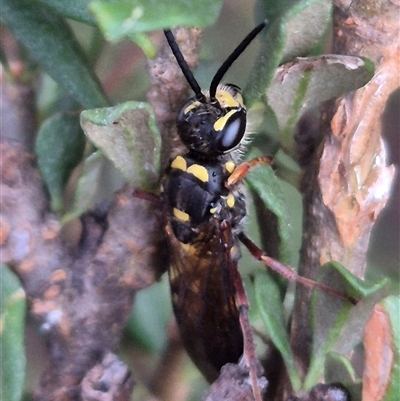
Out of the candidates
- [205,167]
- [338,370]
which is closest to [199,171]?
[205,167]

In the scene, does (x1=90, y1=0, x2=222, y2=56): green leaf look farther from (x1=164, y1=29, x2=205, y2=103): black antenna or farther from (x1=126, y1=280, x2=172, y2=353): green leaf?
(x1=126, y1=280, x2=172, y2=353): green leaf

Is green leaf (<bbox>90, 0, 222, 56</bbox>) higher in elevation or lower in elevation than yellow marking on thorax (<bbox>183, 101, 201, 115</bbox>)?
higher

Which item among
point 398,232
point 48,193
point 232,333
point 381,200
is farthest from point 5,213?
point 398,232

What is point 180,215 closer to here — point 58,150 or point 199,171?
point 199,171

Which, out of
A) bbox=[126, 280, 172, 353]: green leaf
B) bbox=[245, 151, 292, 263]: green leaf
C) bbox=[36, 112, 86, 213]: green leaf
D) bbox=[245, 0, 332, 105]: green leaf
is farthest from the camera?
bbox=[126, 280, 172, 353]: green leaf

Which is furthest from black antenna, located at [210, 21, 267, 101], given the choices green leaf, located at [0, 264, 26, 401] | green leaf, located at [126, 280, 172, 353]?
green leaf, located at [126, 280, 172, 353]

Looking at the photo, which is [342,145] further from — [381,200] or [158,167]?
[158,167]

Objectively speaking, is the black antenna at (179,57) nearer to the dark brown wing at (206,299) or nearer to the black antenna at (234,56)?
the black antenna at (234,56)
